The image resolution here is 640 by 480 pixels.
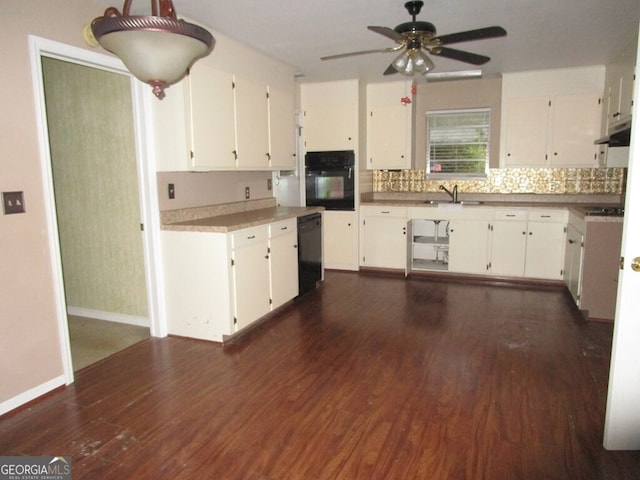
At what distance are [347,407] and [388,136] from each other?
4.08 metres

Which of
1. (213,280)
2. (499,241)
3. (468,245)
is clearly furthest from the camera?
(468,245)

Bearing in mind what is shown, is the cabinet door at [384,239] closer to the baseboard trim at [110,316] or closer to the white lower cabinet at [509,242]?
the white lower cabinet at [509,242]

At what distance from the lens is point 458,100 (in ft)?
18.4

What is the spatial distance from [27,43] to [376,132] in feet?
13.6

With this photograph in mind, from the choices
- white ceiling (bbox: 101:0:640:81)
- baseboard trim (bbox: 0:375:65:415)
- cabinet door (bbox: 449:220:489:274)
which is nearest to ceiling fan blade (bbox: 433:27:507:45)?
white ceiling (bbox: 101:0:640:81)

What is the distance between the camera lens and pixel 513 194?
218 inches

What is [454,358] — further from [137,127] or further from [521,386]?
[137,127]

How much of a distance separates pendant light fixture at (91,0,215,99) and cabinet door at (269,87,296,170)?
78.5 inches

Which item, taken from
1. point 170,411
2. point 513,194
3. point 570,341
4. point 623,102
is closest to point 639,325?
point 570,341

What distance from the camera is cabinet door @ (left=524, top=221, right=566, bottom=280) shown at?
491cm

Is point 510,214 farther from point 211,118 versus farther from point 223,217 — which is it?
point 211,118

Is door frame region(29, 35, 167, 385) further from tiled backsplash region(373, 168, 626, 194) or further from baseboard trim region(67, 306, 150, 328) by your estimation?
tiled backsplash region(373, 168, 626, 194)

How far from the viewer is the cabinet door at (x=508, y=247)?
199 inches

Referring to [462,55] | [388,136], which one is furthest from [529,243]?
[462,55]
